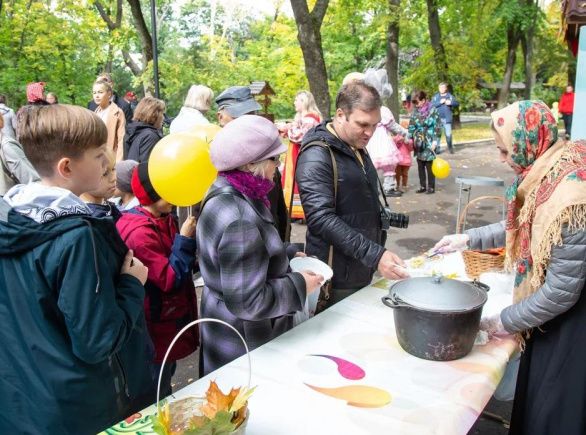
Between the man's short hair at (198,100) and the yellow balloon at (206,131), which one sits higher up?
the man's short hair at (198,100)

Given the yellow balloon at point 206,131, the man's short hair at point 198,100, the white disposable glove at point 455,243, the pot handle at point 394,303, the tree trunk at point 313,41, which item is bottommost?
the white disposable glove at point 455,243

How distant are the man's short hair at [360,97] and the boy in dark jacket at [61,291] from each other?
1300 mm

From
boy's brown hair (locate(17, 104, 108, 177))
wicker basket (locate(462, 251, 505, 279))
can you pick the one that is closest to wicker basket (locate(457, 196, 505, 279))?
wicker basket (locate(462, 251, 505, 279))

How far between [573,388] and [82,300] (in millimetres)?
1777

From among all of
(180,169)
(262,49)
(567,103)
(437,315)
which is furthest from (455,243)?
(262,49)

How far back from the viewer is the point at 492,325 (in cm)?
200

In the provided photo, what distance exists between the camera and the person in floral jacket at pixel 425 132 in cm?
874

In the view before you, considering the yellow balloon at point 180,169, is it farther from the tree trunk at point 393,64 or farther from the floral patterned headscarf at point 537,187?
the tree trunk at point 393,64

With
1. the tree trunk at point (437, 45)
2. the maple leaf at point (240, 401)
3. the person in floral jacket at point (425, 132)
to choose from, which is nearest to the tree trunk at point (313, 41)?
the person in floral jacket at point (425, 132)

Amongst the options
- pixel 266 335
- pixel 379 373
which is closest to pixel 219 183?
pixel 266 335

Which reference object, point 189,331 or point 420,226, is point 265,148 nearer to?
point 189,331

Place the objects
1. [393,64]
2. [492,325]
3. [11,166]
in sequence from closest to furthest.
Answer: [492,325] < [11,166] < [393,64]

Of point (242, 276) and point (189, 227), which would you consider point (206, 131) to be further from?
point (242, 276)

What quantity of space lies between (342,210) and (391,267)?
0.43 meters
